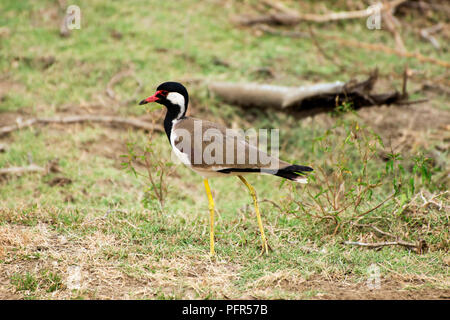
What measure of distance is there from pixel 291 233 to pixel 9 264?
232cm

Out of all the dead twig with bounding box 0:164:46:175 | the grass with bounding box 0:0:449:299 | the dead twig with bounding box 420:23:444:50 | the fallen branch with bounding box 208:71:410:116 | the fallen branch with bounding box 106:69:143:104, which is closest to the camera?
the grass with bounding box 0:0:449:299

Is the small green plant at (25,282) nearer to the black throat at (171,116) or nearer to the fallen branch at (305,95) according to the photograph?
the black throat at (171,116)

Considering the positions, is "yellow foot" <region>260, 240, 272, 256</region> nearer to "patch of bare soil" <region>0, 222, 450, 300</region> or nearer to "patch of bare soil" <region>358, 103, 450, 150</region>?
"patch of bare soil" <region>0, 222, 450, 300</region>

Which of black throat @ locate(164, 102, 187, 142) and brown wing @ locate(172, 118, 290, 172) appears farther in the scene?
black throat @ locate(164, 102, 187, 142)

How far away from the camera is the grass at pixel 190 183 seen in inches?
152

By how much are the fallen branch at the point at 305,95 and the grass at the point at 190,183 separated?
0.19 m

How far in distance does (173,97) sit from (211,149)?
2.10ft

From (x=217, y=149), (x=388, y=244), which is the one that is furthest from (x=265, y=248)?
(x=388, y=244)

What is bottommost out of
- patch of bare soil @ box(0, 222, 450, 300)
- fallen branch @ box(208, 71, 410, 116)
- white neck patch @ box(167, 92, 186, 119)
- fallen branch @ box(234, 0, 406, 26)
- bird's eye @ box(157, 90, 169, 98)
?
patch of bare soil @ box(0, 222, 450, 300)

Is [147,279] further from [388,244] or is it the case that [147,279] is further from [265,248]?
[388,244]

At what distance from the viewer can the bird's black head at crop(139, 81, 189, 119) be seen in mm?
4562

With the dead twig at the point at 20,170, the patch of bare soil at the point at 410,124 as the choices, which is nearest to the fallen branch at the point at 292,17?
the patch of bare soil at the point at 410,124

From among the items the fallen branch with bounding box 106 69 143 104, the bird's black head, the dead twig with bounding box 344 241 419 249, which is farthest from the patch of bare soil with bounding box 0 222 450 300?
the fallen branch with bounding box 106 69 143 104

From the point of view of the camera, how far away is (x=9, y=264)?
392 centimetres
